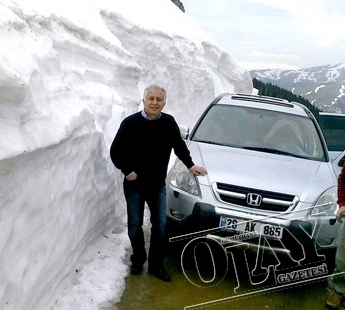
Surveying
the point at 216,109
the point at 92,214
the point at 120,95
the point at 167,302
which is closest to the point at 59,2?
the point at 120,95

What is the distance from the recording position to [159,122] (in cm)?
416

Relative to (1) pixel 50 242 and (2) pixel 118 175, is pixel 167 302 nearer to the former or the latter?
(1) pixel 50 242

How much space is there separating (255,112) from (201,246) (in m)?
2.14

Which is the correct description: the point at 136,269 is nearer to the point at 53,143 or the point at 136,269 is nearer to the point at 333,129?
the point at 53,143

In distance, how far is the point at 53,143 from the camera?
309cm

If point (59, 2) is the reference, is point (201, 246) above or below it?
below

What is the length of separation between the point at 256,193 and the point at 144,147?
1.09 metres

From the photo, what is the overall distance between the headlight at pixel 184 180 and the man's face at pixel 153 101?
2.58 feet

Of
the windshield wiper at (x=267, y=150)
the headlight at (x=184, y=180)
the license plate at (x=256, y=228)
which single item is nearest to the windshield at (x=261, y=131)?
the windshield wiper at (x=267, y=150)

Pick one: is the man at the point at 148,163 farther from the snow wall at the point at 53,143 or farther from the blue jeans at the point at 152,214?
the snow wall at the point at 53,143

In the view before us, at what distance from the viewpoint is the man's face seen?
4020 millimetres

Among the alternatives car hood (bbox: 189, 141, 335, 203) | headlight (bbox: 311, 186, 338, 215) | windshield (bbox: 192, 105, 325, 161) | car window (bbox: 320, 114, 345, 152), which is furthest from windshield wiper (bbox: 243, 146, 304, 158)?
car window (bbox: 320, 114, 345, 152)

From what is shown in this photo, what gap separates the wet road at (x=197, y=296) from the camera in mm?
3828

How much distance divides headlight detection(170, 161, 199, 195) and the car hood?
96mm
